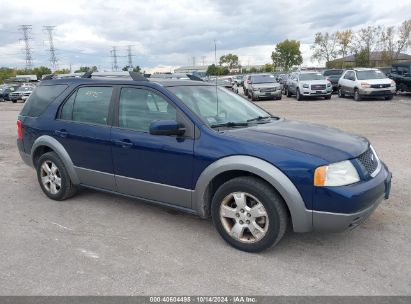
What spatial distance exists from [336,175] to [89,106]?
310cm

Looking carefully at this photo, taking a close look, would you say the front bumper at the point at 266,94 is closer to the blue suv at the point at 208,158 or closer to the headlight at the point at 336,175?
the blue suv at the point at 208,158

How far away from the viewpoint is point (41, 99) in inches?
222

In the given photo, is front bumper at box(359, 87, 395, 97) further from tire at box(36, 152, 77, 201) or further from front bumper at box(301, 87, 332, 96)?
tire at box(36, 152, 77, 201)

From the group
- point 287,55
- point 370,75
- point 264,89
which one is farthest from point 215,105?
point 287,55

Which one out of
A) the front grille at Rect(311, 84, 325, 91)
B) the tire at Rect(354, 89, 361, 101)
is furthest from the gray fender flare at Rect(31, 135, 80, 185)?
the front grille at Rect(311, 84, 325, 91)

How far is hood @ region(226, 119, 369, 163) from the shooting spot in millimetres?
3555

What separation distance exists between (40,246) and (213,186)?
1.84m

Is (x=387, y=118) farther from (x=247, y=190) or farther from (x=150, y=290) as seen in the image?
(x=150, y=290)

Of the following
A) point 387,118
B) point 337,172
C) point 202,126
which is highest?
point 202,126

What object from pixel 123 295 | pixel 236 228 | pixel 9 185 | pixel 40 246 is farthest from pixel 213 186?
pixel 9 185

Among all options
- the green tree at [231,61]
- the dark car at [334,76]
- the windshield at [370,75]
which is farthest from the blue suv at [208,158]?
the green tree at [231,61]

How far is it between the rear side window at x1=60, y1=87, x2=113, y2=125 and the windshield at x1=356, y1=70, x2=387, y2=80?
19.0 meters

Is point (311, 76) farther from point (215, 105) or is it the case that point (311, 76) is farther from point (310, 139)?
point (310, 139)

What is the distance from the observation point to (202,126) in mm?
3998
